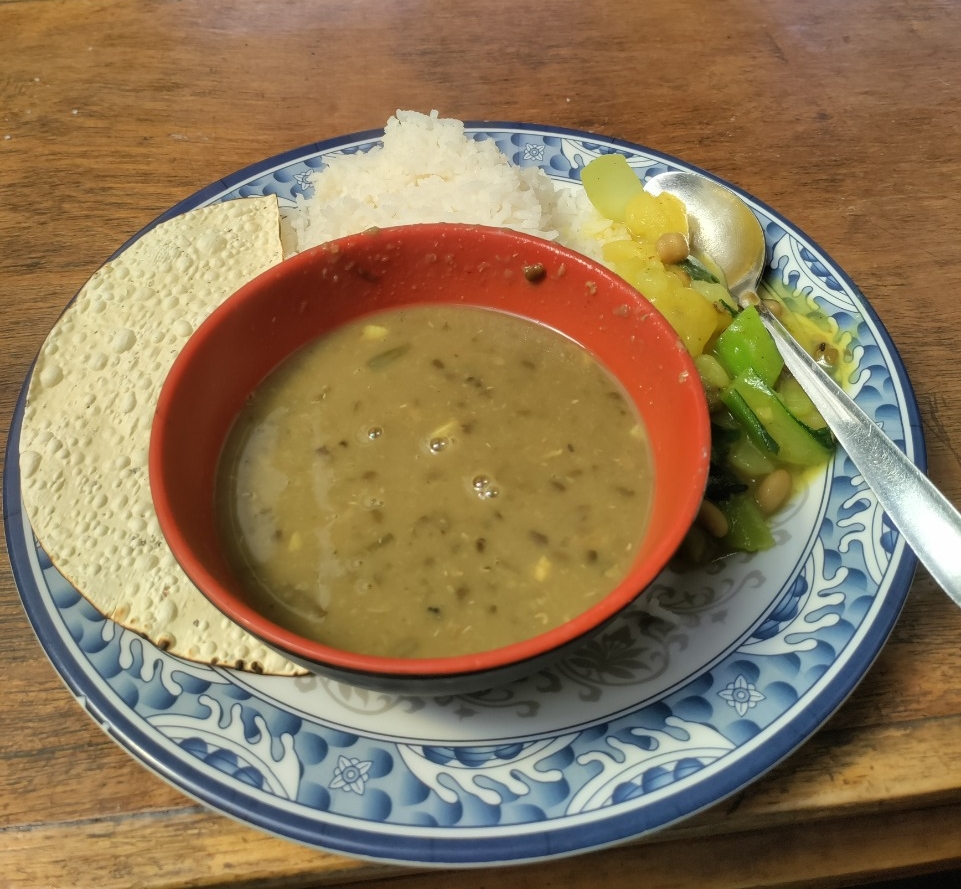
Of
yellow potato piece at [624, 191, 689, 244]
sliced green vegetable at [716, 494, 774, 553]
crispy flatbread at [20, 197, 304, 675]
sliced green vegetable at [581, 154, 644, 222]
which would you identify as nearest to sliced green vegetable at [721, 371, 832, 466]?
sliced green vegetable at [716, 494, 774, 553]

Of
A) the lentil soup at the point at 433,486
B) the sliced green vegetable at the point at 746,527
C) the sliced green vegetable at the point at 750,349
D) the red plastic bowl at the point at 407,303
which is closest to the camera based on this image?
the red plastic bowl at the point at 407,303

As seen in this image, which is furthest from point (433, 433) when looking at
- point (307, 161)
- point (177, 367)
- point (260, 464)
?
point (307, 161)

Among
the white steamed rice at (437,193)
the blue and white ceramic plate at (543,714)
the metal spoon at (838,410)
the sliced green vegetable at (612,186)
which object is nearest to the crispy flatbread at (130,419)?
the blue and white ceramic plate at (543,714)

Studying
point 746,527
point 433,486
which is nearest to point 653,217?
point 746,527

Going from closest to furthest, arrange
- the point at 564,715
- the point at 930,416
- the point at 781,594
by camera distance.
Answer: the point at 564,715
the point at 781,594
the point at 930,416

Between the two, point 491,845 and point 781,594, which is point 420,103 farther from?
point 491,845

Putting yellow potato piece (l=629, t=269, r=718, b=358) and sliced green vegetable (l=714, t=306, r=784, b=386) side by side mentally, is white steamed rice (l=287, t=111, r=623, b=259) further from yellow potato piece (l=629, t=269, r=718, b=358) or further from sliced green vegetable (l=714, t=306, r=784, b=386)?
sliced green vegetable (l=714, t=306, r=784, b=386)

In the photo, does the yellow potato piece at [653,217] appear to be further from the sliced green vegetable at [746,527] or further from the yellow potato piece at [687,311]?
the sliced green vegetable at [746,527]
